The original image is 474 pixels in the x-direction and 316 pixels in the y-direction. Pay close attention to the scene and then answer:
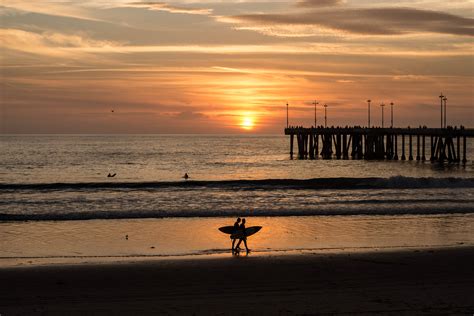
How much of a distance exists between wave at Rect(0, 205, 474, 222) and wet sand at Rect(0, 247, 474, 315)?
9.26 metres

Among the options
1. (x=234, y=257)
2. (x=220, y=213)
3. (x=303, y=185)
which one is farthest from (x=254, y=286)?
(x=303, y=185)

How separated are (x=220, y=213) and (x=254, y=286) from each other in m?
12.7

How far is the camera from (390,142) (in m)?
65.1

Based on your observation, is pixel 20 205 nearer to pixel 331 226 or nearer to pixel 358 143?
pixel 331 226

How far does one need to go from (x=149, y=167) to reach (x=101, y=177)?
46.5 ft

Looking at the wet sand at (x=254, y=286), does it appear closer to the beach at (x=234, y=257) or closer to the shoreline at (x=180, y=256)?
the beach at (x=234, y=257)

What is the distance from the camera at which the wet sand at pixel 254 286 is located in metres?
10.5

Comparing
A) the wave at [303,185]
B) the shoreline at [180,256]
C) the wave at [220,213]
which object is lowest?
the wave at [303,185]

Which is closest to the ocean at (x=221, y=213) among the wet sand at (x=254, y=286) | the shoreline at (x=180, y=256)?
the shoreline at (x=180, y=256)

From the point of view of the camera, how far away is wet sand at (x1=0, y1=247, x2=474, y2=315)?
1047cm

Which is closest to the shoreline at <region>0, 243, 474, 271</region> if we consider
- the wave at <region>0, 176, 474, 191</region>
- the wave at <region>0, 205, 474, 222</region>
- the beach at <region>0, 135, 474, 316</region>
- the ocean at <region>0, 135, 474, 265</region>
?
the beach at <region>0, 135, 474, 316</region>

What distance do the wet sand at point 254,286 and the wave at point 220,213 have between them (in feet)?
30.4

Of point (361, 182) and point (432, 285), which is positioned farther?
point (361, 182)

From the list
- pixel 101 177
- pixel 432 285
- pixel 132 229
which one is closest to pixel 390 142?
pixel 101 177
